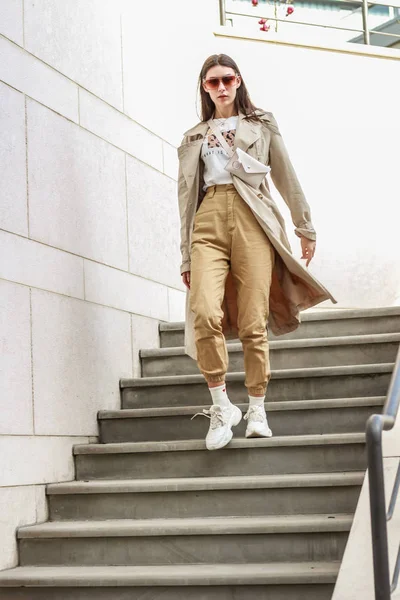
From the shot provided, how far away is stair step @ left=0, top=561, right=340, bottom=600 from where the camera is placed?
3.60m

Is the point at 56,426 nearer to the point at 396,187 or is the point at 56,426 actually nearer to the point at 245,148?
the point at 245,148

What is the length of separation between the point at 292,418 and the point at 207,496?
67 cm

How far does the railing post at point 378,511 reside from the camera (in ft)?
8.85

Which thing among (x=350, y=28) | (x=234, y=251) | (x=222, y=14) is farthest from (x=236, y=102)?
(x=350, y=28)

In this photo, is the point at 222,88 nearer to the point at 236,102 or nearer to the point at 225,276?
the point at 236,102

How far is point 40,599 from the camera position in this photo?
389 cm

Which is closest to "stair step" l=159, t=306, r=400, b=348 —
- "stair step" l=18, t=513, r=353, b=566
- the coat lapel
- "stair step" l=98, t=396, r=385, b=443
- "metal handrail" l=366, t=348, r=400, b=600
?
"stair step" l=98, t=396, r=385, b=443

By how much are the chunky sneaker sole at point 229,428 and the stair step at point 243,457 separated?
4 centimetres

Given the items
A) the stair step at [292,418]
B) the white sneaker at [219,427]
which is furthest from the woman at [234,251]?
the stair step at [292,418]

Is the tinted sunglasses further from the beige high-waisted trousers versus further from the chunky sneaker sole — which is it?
the chunky sneaker sole

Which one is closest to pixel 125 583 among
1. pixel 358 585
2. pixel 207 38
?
pixel 358 585

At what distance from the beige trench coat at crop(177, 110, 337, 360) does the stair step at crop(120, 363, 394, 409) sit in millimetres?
278

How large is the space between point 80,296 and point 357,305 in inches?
129

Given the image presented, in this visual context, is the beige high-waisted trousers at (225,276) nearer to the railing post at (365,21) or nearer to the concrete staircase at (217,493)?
the concrete staircase at (217,493)
